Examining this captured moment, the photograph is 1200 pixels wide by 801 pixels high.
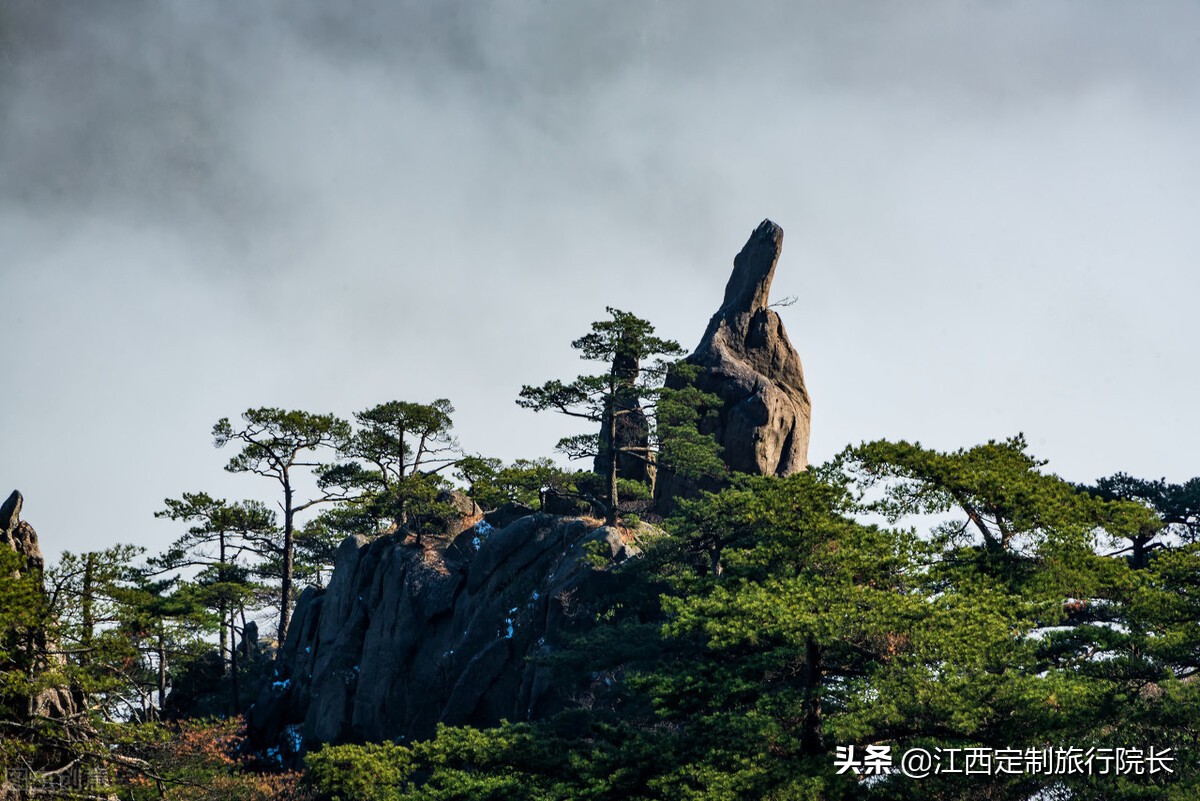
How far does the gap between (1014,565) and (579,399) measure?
17469 millimetres

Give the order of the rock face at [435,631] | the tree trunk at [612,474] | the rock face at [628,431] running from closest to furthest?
the rock face at [435,631]
the tree trunk at [612,474]
the rock face at [628,431]

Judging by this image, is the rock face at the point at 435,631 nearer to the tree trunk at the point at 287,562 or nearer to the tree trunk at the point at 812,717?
the tree trunk at the point at 287,562

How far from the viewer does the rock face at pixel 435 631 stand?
28672 mm

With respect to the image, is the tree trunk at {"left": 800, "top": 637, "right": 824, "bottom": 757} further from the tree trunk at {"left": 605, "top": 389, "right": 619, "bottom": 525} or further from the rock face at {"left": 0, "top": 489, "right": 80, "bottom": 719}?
the tree trunk at {"left": 605, "top": 389, "right": 619, "bottom": 525}

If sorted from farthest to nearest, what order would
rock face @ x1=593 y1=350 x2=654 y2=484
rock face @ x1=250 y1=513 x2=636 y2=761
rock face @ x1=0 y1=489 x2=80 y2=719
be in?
rock face @ x1=593 y1=350 x2=654 y2=484, rock face @ x1=250 y1=513 x2=636 y2=761, rock face @ x1=0 y1=489 x2=80 y2=719

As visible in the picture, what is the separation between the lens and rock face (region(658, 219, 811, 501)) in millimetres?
37625

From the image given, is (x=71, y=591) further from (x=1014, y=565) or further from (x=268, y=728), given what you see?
(x=268, y=728)

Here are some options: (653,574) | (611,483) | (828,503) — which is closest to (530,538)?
(611,483)

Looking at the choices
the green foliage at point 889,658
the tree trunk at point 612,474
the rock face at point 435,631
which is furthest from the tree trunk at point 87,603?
the tree trunk at point 612,474

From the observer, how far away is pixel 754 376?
128ft

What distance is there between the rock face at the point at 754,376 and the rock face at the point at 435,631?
8311mm

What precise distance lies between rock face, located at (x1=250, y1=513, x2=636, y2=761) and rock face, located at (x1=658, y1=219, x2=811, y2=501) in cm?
831

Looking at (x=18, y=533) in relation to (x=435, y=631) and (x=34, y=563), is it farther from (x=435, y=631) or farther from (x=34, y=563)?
(x=435, y=631)

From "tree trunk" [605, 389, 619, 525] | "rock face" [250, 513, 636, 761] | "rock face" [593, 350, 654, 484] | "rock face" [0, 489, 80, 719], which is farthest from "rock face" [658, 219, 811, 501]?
"rock face" [0, 489, 80, 719]
